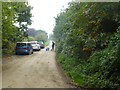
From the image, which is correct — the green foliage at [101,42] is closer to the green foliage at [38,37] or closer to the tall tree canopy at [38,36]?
the green foliage at [38,37]

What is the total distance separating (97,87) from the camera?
5.46 m

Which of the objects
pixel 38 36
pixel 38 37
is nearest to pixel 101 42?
pixel 38 37

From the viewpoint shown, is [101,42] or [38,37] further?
[38,37]

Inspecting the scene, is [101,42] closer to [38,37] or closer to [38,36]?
[38,37]

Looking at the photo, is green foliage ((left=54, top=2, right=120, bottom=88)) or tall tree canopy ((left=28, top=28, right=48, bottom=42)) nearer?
green foliage ((left=54, top=2, right=120, bottom=88))


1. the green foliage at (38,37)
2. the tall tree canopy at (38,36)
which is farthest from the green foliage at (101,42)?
the tall tree canopy at (38,36)

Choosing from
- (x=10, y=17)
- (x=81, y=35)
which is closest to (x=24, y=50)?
(x=10, y=17)

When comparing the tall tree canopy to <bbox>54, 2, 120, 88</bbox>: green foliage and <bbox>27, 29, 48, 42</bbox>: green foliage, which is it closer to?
<bbox>27, 29, 48, 42</bbox>: green foliage

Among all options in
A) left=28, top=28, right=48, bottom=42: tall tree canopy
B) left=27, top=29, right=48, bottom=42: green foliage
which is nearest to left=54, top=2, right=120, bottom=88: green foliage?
left=27, top=29, right=48, bottom=42: green foliage

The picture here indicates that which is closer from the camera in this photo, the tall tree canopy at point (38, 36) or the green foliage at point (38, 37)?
the green foliage at point (38, 37)

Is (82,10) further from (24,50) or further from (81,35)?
(24,50)

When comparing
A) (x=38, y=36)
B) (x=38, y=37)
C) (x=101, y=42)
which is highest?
(x=38, y=36)

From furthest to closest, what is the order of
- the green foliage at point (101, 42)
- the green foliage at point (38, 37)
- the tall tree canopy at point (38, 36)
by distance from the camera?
the tall tree canopy at point (38, 36)
the green foliage at point (38, 37)
the green foliage at point (101, 42)

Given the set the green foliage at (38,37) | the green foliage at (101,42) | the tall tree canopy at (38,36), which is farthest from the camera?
the tall tree canopy at (38,36)
